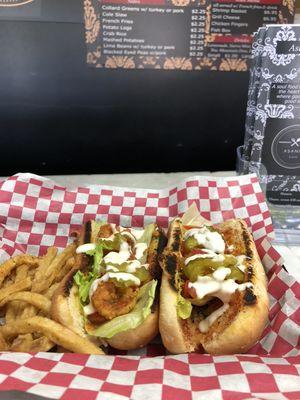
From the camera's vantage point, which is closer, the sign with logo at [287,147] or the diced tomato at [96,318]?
the diced tomato at [96,318]

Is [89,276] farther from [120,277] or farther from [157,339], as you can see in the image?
[157,339]

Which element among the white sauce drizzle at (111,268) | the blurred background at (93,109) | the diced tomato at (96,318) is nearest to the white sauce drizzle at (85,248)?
the white sauce drizzle at (111,268)

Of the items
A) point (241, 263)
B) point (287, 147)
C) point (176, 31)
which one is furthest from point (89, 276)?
point (176, 31)

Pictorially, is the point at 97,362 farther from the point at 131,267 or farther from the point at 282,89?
the point at 282,89

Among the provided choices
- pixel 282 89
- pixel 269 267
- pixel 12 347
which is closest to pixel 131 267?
pixel 12 347

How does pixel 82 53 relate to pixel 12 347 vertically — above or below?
above

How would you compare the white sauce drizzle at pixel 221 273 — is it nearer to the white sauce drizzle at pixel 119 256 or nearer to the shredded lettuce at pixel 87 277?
the white sauce drizzle at pixel 119 256
